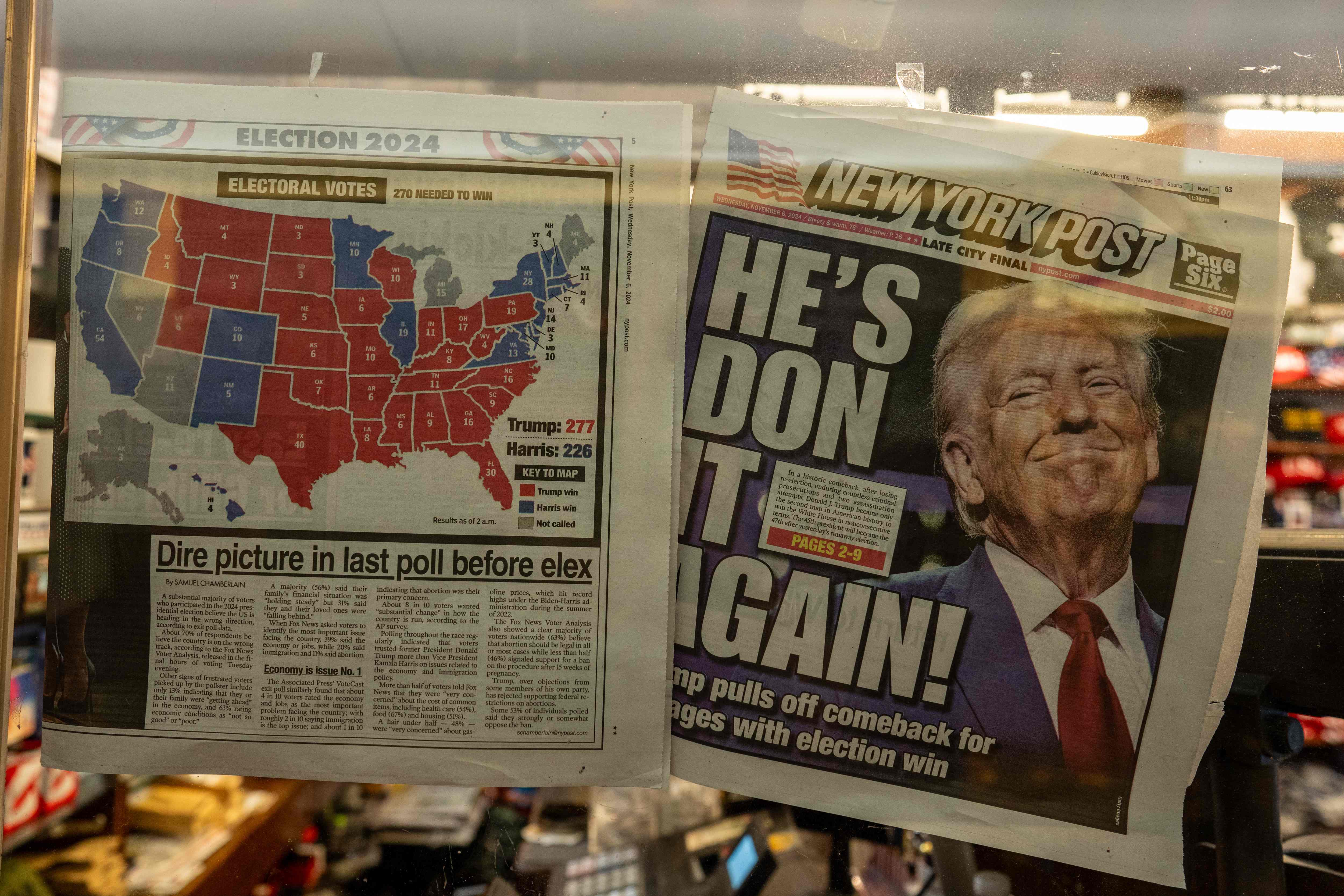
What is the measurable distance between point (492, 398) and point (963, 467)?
1.00 ft

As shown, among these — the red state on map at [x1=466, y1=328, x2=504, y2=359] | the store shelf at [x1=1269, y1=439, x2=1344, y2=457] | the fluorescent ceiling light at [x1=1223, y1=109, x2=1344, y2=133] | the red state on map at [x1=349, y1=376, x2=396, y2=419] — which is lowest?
the store shelf at [x1=1269, y1=439, x2=1344, y2=457]

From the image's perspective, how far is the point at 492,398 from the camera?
1.84 ft

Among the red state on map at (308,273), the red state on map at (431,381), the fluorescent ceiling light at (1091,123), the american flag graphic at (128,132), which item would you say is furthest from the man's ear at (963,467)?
the american flag graphic at (128,132)

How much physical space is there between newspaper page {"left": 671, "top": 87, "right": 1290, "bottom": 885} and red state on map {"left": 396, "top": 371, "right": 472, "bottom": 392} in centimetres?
15

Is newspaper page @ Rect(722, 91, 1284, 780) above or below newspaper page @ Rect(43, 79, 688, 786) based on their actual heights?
above

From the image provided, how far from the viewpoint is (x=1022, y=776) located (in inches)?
22.4

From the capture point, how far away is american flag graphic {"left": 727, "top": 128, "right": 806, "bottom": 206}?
1.86 feet

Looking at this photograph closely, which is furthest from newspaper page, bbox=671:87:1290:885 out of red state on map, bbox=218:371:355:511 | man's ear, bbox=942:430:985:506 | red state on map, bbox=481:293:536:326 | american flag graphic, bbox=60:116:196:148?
american flag graphic, bbox=60:116:196:148

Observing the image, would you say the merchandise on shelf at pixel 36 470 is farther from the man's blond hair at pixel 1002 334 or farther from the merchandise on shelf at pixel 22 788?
the man's blond hair at pixel 1002 334

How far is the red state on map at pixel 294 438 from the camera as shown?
563 millimetres

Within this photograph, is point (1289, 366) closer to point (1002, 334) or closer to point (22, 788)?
point (1002, 334)

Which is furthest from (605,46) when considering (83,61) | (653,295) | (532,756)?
(532,756)

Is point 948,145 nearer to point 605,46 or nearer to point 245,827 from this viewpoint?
point 605,46

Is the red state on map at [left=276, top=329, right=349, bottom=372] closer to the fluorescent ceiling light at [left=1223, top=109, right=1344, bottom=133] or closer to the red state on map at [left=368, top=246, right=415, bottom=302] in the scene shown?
the red state on map at [left=368, top=246, right=415, bottom=302]
